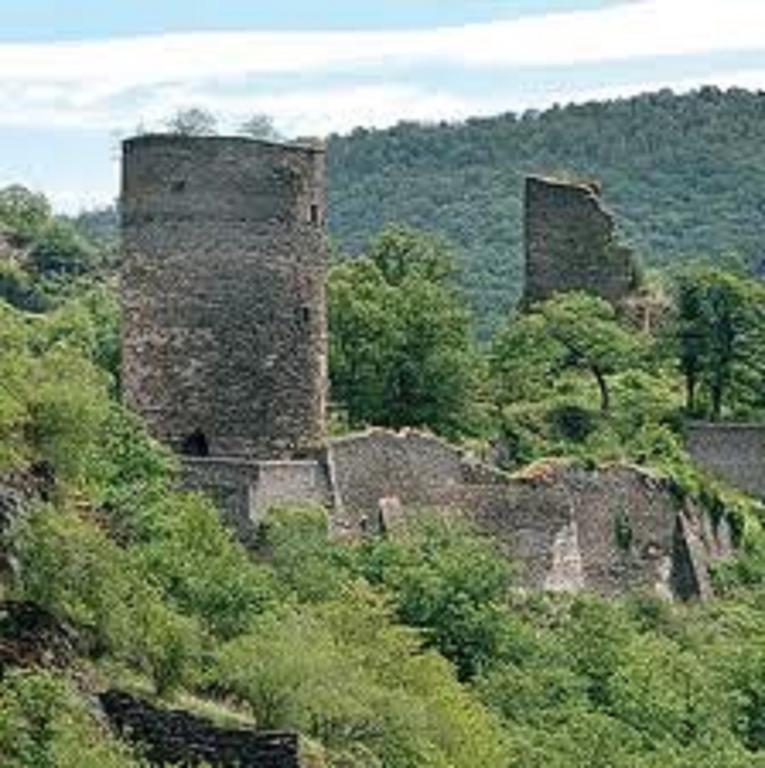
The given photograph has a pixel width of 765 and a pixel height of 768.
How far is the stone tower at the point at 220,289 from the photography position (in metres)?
33.4

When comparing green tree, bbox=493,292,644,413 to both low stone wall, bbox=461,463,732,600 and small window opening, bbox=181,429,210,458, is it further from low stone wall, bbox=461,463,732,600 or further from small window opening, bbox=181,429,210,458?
small window opening, bbox=181,429,210,458

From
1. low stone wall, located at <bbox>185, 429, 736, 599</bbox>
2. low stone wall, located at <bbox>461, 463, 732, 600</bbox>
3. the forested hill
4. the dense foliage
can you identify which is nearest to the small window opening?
low stone wall, located at <bbox>185, 429, 736, 599</bbox>

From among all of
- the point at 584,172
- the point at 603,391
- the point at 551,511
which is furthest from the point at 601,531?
the point at 584,172

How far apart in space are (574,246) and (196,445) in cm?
1553

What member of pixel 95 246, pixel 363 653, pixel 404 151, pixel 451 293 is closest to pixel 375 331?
pixel 451 293

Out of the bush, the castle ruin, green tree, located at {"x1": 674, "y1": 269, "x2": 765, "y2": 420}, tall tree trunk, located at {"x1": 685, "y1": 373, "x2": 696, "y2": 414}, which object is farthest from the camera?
green tree, located at {"x1": 674, "y1": 269, "x2": 765, "y2": 420}

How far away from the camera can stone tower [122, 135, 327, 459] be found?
33.4 metres

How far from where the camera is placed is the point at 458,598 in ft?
108

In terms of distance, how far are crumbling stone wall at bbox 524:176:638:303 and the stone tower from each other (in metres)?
14.5

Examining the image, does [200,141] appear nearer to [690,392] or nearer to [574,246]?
[690,392]

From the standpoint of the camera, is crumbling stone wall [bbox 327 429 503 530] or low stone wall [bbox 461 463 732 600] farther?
low stone wall [bbox 461 463 732 600]

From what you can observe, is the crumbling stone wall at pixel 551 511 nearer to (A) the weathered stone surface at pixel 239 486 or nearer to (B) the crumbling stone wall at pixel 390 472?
(B) the crumbling stone wall at pixel 390 472

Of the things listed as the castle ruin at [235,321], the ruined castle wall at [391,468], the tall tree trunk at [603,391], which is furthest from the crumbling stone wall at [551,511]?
the tall tree trunk at [603,391]

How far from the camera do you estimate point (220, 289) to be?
33.4 meters
